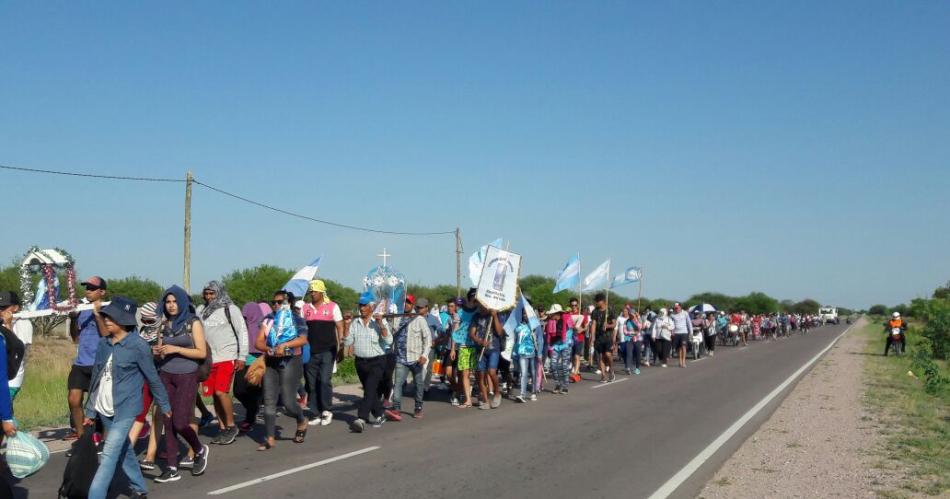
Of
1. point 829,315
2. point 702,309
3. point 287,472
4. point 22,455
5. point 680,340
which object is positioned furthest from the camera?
point 829,315

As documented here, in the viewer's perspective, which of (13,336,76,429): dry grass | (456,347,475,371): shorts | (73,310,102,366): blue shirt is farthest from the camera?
(456,347,475,371): shorts

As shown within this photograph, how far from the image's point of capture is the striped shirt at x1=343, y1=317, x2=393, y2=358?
11.7m

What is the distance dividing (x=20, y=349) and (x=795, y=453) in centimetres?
816

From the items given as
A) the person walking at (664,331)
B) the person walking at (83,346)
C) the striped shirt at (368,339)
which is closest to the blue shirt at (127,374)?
the person walking at (83,346)

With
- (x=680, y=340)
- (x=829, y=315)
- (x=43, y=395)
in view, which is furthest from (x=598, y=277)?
(x=829, y=315)

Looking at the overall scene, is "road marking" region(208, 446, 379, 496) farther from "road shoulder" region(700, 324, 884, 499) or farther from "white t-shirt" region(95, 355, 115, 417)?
"road shoulder" region(700, 324, 884, 499)

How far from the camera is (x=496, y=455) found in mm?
9648

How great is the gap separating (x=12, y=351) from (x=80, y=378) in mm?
1765

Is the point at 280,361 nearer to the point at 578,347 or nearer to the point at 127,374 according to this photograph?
the point at 127,374

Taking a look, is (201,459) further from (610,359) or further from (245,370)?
(610,359)

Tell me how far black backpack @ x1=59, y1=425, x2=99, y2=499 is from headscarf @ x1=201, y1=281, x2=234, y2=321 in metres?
2.84

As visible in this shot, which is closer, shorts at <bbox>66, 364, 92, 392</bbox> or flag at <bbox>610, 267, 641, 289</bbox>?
shorts at <bbox>66, 364, 92, 392</bbox>

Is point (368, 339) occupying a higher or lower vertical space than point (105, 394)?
higher

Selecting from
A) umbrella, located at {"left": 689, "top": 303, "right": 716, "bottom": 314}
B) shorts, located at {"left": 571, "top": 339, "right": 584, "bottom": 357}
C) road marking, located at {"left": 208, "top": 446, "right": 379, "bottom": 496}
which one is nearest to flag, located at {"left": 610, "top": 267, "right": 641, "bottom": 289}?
umbrella, located at {"left": 689, "top": 303, "right": 716, "bottom": 314}
